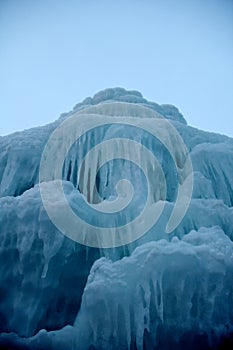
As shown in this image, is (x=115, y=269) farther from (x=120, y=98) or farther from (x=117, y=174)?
(x=120, y=98)

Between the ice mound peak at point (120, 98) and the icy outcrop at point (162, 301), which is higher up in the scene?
the ice mound peak at point (120, 98)

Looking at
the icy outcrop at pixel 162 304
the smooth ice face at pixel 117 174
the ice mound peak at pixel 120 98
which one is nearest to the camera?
the icy outcrop at pixel 162 304

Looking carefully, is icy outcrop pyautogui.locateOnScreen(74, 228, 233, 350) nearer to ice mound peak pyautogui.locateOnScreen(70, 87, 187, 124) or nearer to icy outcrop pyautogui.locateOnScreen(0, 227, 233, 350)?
icy outcrop pyautogui.locateOnScreen(0, 227, 233, 350)

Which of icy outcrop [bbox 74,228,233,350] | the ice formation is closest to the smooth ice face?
the ice formation

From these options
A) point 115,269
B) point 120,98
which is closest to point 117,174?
point 115,269

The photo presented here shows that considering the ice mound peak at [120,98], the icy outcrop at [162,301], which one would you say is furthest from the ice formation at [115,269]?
the ice mound peak at [120,98]

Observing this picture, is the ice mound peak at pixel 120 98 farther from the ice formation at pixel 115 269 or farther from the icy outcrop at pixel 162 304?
the icy outcrop at pixel 162 304

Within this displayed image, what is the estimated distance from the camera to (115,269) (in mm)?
4527

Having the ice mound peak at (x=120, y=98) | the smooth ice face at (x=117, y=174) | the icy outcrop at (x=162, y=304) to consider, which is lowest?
Answer: the icy outcrop at (x=162, y=304)

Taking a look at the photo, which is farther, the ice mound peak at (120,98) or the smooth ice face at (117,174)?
the ice mound peak at (120,98)

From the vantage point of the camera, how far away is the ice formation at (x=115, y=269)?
4.33 metres

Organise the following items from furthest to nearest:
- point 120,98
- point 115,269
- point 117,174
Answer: point 120,98, point 117,174, point 115,269

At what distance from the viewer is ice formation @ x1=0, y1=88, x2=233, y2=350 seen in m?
4.33

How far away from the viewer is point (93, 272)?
4.62m
